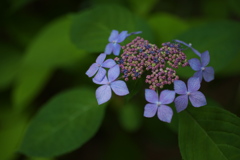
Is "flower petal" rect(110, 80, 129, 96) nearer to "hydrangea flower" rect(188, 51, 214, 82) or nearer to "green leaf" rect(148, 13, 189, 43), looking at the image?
"hydrangea flower" rect(188, 51, 214, 82)

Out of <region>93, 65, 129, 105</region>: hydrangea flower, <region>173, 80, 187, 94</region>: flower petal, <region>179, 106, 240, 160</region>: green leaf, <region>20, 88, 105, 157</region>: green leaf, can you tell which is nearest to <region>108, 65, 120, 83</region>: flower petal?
<region>93, 65, 129, 105</region>: hydrangea flower

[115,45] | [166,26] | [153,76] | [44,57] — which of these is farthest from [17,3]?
[153,76]

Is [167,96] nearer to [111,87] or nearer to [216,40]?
[111,87]

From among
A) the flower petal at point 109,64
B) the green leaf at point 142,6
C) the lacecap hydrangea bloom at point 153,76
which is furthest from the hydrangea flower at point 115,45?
the green leaf at point 142,6

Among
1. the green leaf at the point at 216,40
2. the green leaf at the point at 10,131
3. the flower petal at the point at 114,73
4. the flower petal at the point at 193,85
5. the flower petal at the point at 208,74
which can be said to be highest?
the flower petal at the point at 114,73

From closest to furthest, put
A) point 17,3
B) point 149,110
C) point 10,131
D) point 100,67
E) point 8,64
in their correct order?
point 149,110 < point 100,67 < point 17,3 < point 10,131 < point 8,64

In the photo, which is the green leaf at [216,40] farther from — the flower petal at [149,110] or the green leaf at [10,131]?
the green leaf at [10,131]

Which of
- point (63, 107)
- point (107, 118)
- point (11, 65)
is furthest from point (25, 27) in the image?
point (63, 107)
